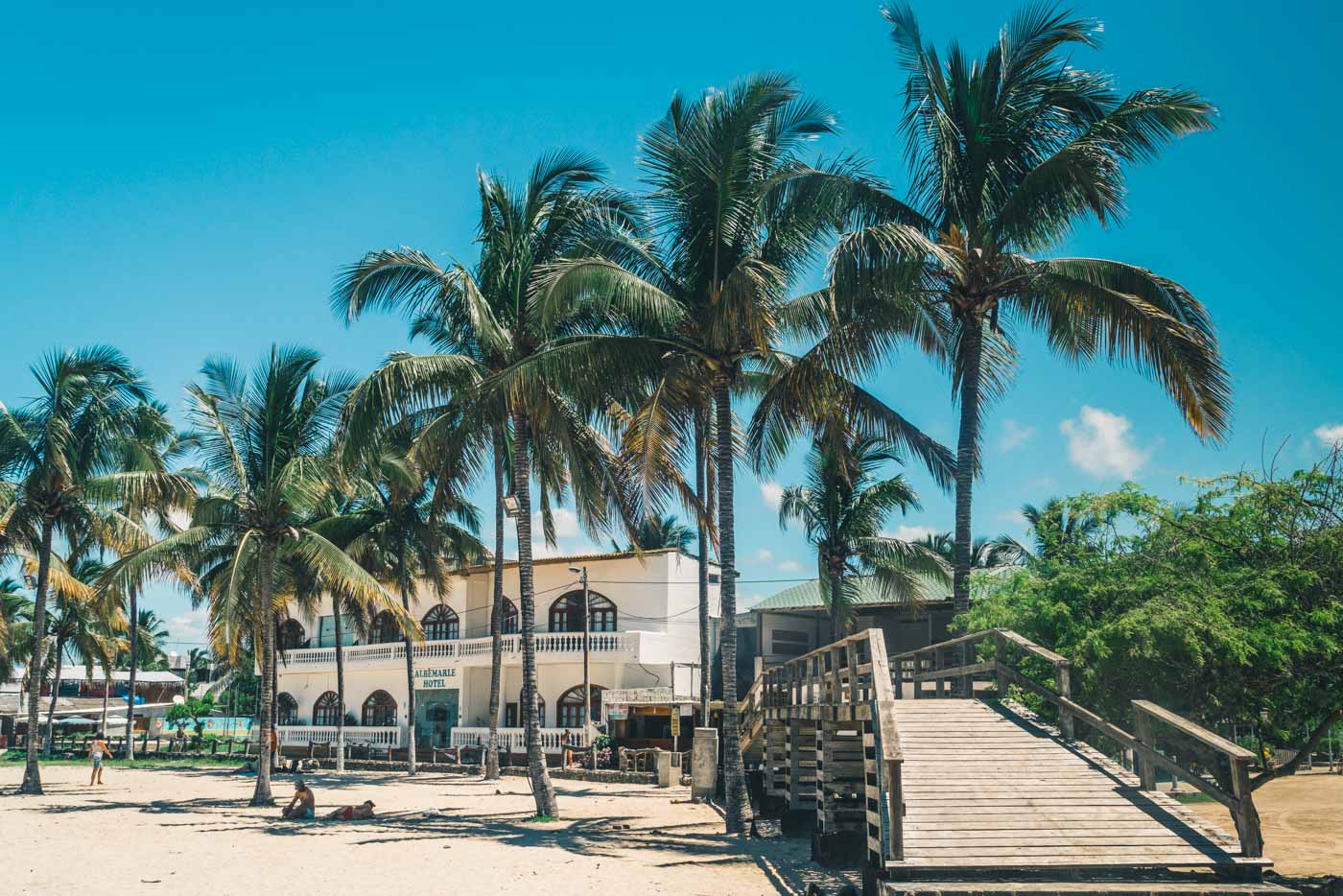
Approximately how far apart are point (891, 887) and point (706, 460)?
14237mm

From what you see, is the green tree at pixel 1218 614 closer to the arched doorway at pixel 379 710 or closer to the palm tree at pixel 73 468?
the palm tree at pixel 73 468

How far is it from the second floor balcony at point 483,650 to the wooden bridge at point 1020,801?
18.9m

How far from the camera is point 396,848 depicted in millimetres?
16469

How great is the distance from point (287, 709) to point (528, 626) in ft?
105

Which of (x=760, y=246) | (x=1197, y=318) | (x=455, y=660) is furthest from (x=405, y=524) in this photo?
(x=1197, y=318)

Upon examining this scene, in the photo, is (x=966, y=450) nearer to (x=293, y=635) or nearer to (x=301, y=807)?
(x=301, y=807)

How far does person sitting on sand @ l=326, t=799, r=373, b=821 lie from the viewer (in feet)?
66.3

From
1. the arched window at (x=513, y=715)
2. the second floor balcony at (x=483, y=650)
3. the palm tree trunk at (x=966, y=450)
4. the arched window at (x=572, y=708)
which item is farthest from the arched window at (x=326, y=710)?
the palm tree trunk at (x=966, y=450)

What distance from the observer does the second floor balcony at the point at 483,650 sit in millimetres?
35219

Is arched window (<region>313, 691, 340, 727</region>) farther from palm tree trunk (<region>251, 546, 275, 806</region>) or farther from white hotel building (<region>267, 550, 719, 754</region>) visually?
palm tree trunk (<region>251, 546, 275, 806</region>)

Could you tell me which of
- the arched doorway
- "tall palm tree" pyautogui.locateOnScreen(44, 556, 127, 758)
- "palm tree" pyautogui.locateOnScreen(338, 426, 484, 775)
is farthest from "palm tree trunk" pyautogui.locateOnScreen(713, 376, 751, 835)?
"tall palm tree" pyautogui.locateOnScreen(44, 556, 127, 758)

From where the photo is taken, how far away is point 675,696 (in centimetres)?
3166

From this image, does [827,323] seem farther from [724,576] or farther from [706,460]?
[706,460]

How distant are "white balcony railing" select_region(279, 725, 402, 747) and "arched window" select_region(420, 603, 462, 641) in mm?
3731
